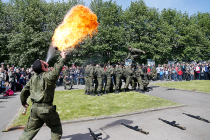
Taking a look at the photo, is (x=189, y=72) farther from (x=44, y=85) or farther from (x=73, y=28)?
(x=44, y=85)

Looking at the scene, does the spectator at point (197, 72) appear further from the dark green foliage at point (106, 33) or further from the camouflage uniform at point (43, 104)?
the camouflage uniform at point (43, 104)

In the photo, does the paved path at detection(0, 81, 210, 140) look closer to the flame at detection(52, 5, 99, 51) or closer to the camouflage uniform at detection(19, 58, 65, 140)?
the camouflage uniform at detection(19, 58, 65, 140)

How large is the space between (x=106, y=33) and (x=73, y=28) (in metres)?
27.5

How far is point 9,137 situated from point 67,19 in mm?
4548

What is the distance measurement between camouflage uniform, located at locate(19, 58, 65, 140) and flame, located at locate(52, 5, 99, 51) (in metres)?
1.58

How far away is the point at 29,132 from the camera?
3793 millimetres

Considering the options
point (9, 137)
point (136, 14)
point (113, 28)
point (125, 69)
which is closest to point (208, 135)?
point (9, 137)

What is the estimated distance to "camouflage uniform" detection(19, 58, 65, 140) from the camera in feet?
12.2

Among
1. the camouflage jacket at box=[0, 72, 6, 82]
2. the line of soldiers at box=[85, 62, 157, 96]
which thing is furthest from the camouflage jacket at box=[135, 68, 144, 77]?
the camouflage jacket at box=[0, 72, 6, 82]

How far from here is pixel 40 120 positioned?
388 centimetres

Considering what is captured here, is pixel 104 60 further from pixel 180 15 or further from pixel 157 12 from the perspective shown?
pixel 180 15

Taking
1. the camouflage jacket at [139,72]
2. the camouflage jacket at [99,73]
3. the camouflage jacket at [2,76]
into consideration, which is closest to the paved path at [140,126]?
the camouflage jacket at [99,73]

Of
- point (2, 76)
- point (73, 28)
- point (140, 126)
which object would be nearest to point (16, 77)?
point (2, 76)

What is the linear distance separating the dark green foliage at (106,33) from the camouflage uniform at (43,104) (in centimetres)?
2618
